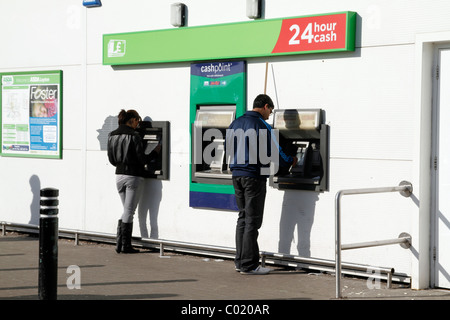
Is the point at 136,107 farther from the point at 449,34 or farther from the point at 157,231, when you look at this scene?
the point at 449,34

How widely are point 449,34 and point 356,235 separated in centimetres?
215

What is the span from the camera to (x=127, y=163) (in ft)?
30.9

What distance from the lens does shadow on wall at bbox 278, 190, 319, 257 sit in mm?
8211

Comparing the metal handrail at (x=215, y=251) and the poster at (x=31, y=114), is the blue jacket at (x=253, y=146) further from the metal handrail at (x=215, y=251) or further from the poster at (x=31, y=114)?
the poster at (x=31, y=114)

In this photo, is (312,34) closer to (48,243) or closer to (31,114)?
(48,243)

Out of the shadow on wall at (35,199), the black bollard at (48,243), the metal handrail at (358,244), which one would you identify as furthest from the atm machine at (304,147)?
the shadow on wall at (35,199)

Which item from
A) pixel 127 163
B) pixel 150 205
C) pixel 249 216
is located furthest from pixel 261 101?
pixel 150 205

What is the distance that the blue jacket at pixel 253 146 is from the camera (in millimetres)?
7879

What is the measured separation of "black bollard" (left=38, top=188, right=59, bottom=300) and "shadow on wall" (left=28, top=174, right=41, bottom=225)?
5060mm

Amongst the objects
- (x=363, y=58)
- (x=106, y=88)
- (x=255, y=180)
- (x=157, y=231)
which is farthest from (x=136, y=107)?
(x=363, y=58)

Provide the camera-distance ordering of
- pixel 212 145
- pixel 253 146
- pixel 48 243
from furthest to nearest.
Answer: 1. pixel 212 145
2. pixel 253 146
3. pixel 48 243

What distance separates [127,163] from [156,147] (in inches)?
16.0

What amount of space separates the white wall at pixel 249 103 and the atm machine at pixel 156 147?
0.33ft

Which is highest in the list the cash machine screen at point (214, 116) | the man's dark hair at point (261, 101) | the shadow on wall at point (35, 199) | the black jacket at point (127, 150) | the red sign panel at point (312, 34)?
the red sign panel at point (312, 34)
